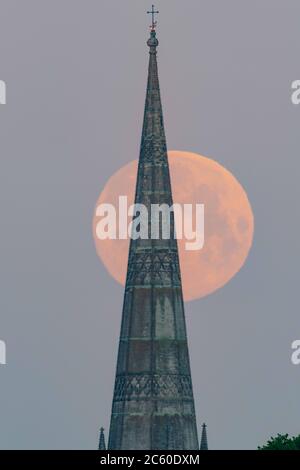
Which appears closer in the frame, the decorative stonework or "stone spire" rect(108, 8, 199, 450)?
"stone spire" rect(108, 8, 199, 450)

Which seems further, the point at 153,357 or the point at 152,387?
the point at 152,387

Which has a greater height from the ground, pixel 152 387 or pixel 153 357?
pixel 153 357

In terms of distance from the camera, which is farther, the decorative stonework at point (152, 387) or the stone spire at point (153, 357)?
the decorative stonework at point (152, 387)
